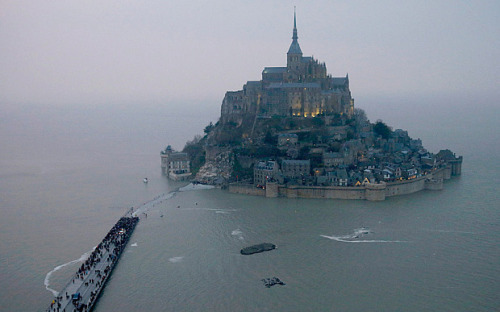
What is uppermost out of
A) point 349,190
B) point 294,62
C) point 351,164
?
point 294,62

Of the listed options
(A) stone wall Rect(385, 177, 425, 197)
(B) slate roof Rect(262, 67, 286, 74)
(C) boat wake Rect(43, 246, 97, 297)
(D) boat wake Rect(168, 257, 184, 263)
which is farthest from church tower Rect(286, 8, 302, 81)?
(C) boat wake Rect(43, 246, 97, 297)

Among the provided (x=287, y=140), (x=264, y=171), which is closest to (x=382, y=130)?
(x=287, y=140)

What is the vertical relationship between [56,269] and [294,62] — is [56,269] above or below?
below

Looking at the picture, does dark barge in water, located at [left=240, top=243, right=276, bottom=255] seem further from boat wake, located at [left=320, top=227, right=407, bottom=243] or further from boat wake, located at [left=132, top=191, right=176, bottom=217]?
boat wake, located at [left=132, top=191, right=176, bottom=217]

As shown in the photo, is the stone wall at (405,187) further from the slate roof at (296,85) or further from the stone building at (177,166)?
the stone building at (177,166)

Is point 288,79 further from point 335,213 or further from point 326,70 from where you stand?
point 335,213

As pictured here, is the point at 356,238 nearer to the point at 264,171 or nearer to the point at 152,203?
the point at 264,171

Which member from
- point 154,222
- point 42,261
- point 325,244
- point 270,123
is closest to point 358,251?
point 325,244
